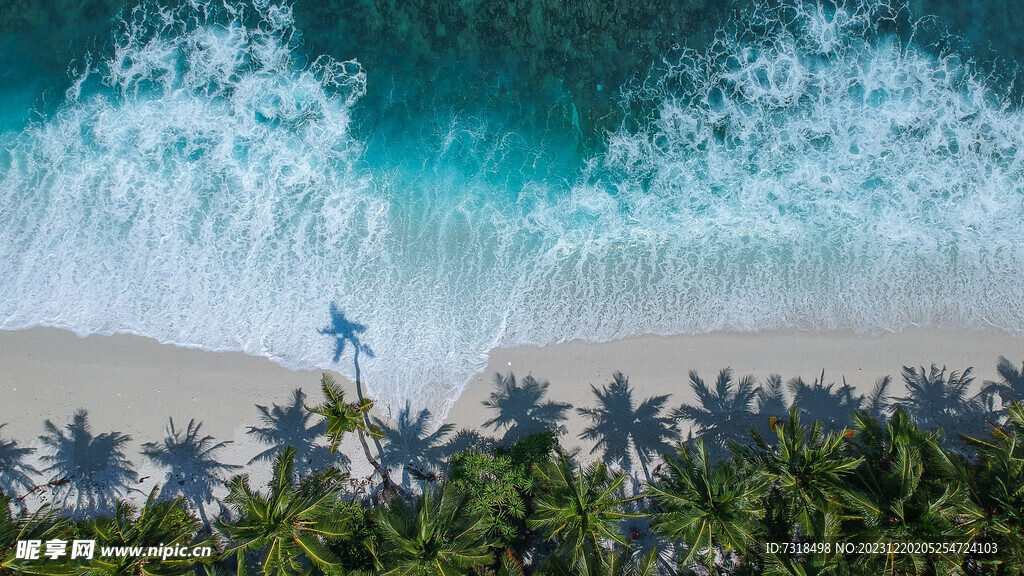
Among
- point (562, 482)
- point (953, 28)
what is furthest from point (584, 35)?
point (562, 482)

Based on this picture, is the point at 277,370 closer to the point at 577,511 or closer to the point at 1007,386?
the point at 577,511

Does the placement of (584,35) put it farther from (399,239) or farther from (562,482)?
(562,482)

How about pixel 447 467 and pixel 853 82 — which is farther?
pixel 853 82

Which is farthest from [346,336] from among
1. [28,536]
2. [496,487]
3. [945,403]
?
[945,403]

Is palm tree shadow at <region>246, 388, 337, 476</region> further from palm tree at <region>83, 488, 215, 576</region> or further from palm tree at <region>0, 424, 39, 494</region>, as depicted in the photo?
palm tree at <region>0, 424, 39, 494</region>

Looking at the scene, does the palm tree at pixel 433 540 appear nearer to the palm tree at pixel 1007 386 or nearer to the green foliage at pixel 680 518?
the green foliage at pixel 680 518

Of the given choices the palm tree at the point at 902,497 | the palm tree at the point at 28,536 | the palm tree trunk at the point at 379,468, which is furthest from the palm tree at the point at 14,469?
the palm tree at the point at 902,497
